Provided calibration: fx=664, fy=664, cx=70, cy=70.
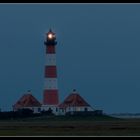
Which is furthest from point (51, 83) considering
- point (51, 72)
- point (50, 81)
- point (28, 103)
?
point (28, 103)

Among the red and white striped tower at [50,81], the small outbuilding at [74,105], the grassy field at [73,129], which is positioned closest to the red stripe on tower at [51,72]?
the red and white striped tower at [50,81]

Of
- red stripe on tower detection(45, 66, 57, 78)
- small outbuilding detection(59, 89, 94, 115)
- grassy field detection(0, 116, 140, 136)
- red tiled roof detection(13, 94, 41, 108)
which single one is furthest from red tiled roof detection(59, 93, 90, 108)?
grassy field detection(0, 116, 140, 136)

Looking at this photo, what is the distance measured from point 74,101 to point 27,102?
5.93 meters

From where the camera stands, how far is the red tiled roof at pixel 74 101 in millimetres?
83812

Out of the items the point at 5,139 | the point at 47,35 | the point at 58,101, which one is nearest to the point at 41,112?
the point at 58,101

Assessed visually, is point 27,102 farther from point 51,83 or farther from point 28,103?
point 51,83

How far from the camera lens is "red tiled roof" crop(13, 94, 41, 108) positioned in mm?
83062

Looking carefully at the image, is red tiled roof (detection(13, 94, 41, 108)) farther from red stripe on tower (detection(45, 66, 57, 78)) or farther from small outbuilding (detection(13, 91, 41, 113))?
red stripe on tower (detection(45, 66, 57, 78))

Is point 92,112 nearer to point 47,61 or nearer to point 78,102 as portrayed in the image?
point 78,102

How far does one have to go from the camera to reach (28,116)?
246ft

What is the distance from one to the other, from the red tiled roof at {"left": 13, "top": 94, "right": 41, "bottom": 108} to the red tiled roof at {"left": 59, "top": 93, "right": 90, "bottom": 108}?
3405mm

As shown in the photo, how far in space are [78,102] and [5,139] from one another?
223ft

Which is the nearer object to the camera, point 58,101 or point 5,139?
point 5,139
